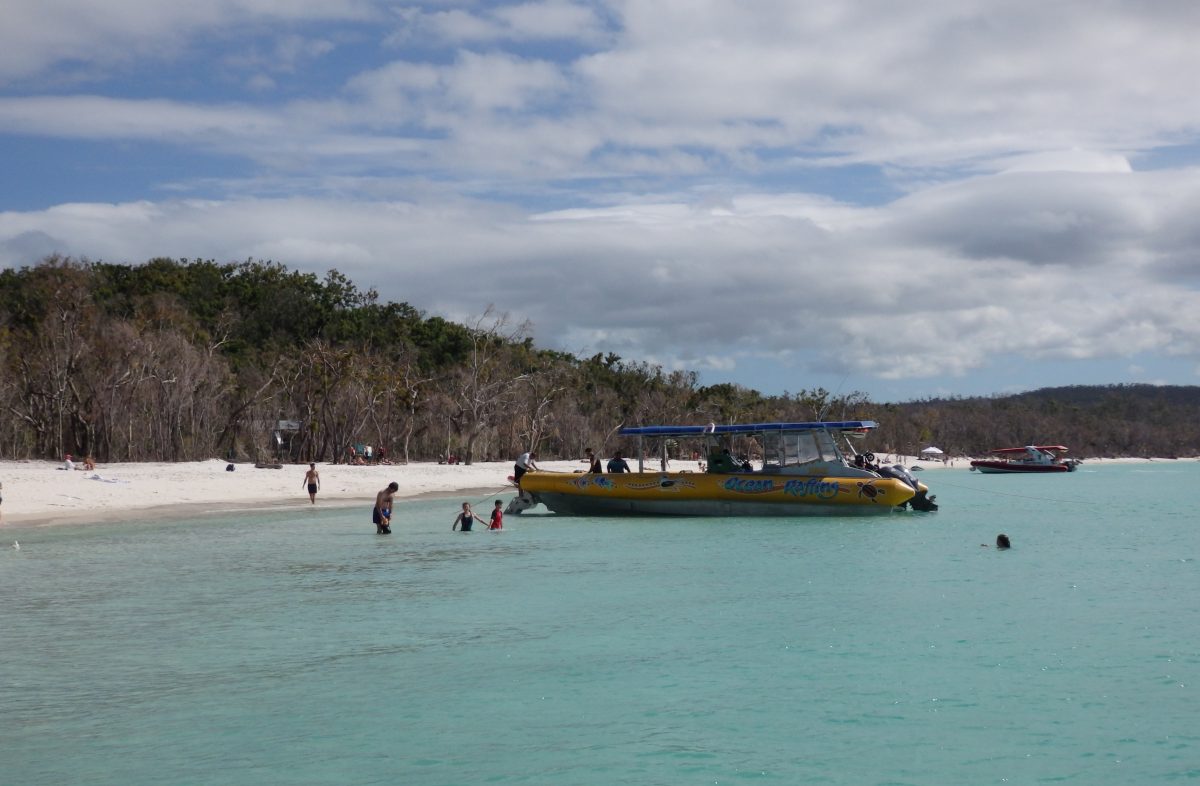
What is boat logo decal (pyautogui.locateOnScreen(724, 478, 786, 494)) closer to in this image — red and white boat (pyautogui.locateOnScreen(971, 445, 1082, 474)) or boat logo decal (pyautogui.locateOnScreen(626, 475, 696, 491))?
boat logo decal (pyautogui.locateOnScreen(626, 475, 696, 491))

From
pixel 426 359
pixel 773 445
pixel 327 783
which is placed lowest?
pixel 327 783

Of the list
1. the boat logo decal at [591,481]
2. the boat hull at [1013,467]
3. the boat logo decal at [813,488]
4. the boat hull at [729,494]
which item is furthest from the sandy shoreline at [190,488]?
the boat hull at [1013,467]

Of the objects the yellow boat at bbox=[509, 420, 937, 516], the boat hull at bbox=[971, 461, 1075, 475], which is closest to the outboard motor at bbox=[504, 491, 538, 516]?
the yellow boat at bbox=[509, 420, 937, 516]

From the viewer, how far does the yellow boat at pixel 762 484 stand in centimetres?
2797

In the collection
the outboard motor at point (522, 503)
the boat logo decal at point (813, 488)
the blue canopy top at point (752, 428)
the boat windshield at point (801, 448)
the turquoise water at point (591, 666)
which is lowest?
the turquoise water at point (591, 666)

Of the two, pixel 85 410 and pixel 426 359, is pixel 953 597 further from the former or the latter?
pixel 426 359

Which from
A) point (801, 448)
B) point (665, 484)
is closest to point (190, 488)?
point (665, 484)

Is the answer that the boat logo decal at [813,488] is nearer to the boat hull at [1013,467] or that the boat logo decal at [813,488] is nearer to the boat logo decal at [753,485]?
the boat logo decal at [753,485]

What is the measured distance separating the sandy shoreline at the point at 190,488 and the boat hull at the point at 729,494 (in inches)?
377

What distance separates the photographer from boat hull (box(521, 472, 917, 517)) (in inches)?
1104

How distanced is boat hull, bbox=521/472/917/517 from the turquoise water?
4.88 meters

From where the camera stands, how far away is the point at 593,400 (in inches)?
2975

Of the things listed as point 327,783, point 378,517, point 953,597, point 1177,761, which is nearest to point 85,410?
point 378,517

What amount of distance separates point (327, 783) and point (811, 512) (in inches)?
826
